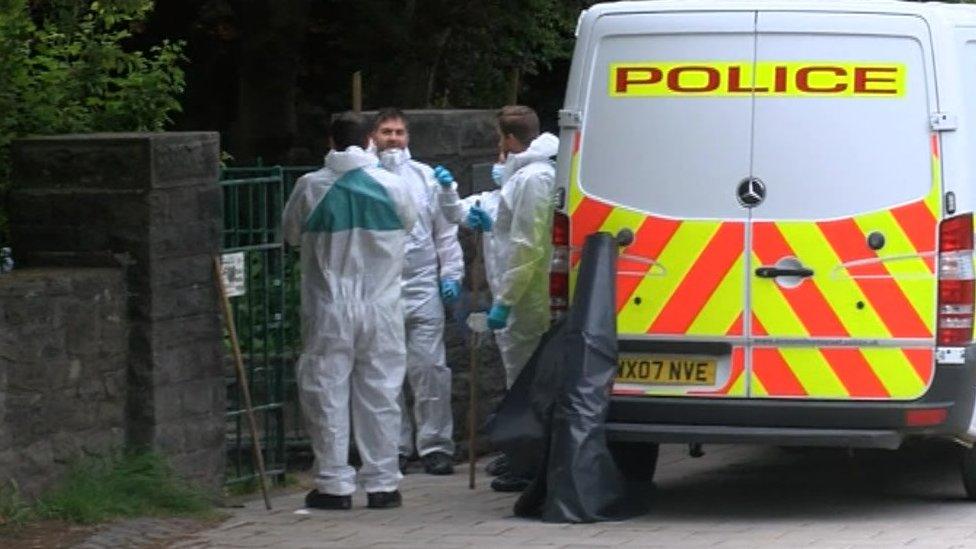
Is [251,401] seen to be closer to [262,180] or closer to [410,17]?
[262,180]

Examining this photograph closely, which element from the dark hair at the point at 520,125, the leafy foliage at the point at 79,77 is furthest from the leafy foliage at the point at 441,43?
the leafy foliage at the point at 79,77

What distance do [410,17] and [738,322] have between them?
1150 cm

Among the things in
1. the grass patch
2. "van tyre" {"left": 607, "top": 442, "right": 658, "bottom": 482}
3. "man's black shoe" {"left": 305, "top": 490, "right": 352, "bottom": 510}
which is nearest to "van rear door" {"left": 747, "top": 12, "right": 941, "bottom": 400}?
"van tyre" {"left": 607, "top": 442, "right": 658, "bottom": 482}

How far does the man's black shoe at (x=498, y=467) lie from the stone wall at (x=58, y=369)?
205cm

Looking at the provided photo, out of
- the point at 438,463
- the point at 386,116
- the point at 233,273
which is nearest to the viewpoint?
the point at 233,273

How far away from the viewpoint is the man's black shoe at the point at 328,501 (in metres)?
10.9

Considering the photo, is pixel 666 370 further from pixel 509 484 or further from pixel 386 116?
pixel 386 116

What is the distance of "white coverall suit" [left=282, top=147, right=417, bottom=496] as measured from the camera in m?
10.8

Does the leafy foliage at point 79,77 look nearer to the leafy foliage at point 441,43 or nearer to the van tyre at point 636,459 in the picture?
the van tyre at point 636,459

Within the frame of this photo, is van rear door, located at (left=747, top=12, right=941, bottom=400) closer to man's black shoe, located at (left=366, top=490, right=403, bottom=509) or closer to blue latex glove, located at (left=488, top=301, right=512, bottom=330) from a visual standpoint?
blue latex glove, located at (left=488, top=301, right=512, bottom=330)

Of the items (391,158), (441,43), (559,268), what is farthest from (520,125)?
(441,43)

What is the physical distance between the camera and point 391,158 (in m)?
12.0

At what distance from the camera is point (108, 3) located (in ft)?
37.4

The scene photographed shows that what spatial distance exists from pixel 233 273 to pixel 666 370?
83.8 inches
